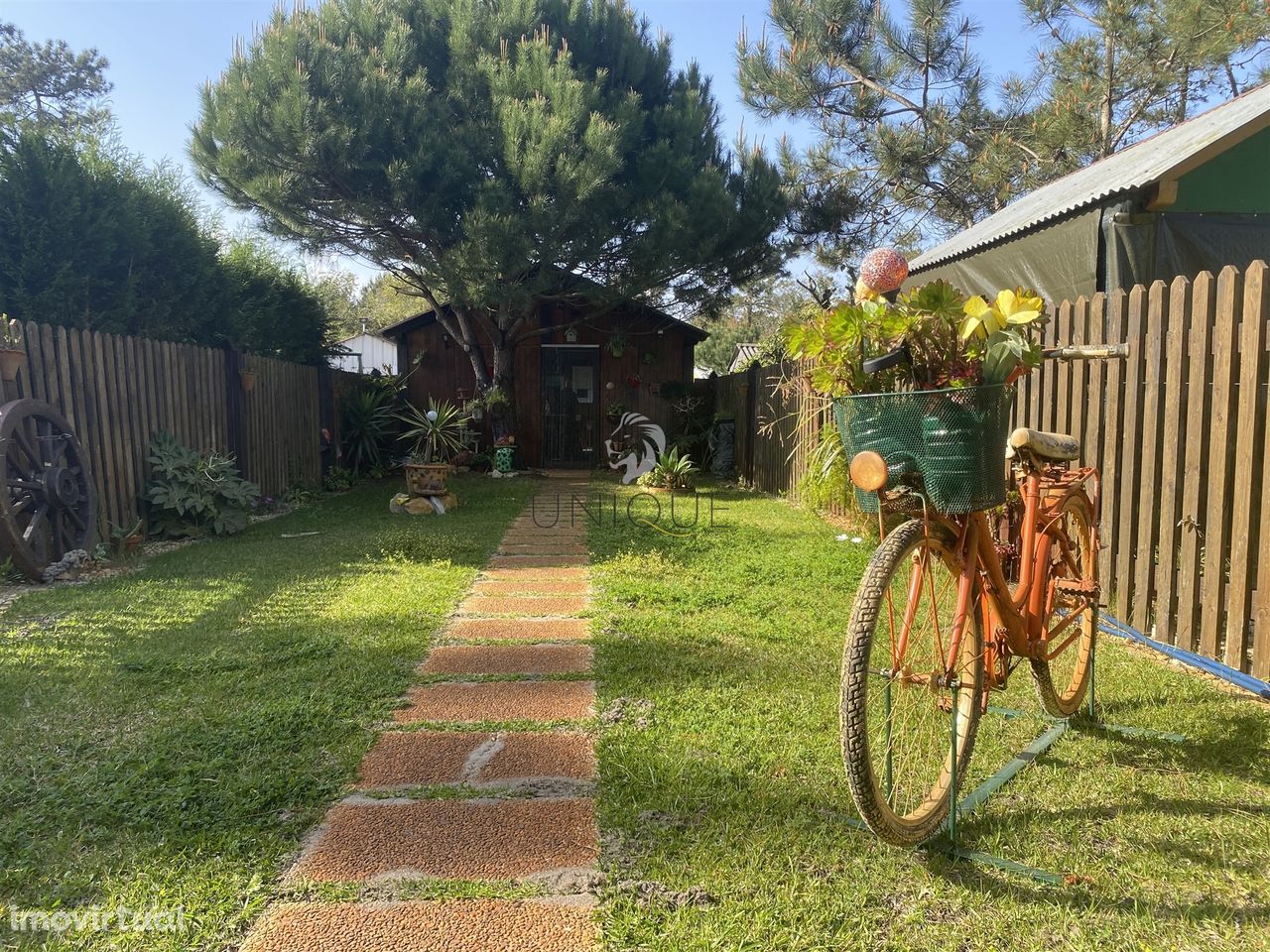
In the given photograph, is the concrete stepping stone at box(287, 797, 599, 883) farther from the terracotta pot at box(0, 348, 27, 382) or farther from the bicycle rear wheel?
the terracotta pot at box(0, 348, 27, 382)

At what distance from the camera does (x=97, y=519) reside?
543cm

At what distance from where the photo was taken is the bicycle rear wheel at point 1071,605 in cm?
245

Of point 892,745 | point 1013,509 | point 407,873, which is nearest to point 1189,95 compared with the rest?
point 1013,509

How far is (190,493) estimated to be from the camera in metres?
6.26

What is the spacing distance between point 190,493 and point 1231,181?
8.05 m

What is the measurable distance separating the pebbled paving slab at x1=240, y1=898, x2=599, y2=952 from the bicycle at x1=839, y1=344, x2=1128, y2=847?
73 cm

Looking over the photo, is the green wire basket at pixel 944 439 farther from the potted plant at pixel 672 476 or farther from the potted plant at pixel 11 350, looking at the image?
the potted plant at pixel 672 476

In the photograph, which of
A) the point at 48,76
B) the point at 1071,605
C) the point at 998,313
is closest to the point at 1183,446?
the point at 1071,605

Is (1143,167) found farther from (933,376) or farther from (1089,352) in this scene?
(933,376)

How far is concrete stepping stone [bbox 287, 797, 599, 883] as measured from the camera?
181cm

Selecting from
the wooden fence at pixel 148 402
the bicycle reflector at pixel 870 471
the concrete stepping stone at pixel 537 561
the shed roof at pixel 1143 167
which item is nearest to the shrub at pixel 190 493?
the wooden fence at pixel 148 402

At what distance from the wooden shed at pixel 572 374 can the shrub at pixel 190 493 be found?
280 inches

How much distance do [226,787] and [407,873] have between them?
74cm

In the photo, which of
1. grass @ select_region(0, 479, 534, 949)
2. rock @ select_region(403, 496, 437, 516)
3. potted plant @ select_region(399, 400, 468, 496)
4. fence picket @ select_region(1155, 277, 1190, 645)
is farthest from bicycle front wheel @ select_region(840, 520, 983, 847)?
potted plant @ select_region(399, 400, 468, 496)
